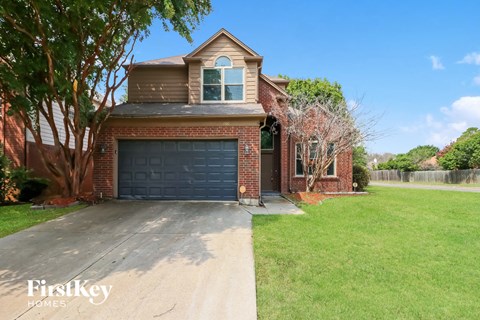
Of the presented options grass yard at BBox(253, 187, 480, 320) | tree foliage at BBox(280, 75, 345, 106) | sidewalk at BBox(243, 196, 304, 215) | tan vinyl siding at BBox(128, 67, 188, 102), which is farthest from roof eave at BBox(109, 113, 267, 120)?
tree foliage at BBox(280, 75, 345, 106)

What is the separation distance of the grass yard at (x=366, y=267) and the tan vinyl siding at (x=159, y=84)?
7377 mm

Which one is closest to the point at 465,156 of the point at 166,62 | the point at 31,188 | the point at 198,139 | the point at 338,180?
the point at 338,180

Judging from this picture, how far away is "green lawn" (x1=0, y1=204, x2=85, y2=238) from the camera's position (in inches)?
260

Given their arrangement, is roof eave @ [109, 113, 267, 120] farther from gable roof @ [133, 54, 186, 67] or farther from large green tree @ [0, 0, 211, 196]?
gable roof @ [133, 54, 186, 67]

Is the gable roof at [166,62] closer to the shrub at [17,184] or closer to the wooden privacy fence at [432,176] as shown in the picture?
the shrub at [17,184]

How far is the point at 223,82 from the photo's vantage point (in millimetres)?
11852

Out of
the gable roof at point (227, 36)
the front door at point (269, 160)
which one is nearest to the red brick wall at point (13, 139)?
the gable roof at point (227, 36)

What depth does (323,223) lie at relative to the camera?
23.5ft

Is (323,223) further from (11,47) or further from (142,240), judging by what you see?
(11,47)

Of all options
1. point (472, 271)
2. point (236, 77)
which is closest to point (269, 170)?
point (236, 77)

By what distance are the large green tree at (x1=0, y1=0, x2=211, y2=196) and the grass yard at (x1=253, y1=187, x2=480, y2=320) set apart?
22.3 feet

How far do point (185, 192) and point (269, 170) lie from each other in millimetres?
5681

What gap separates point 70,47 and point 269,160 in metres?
9.79

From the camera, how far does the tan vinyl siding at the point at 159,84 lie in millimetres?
12266
